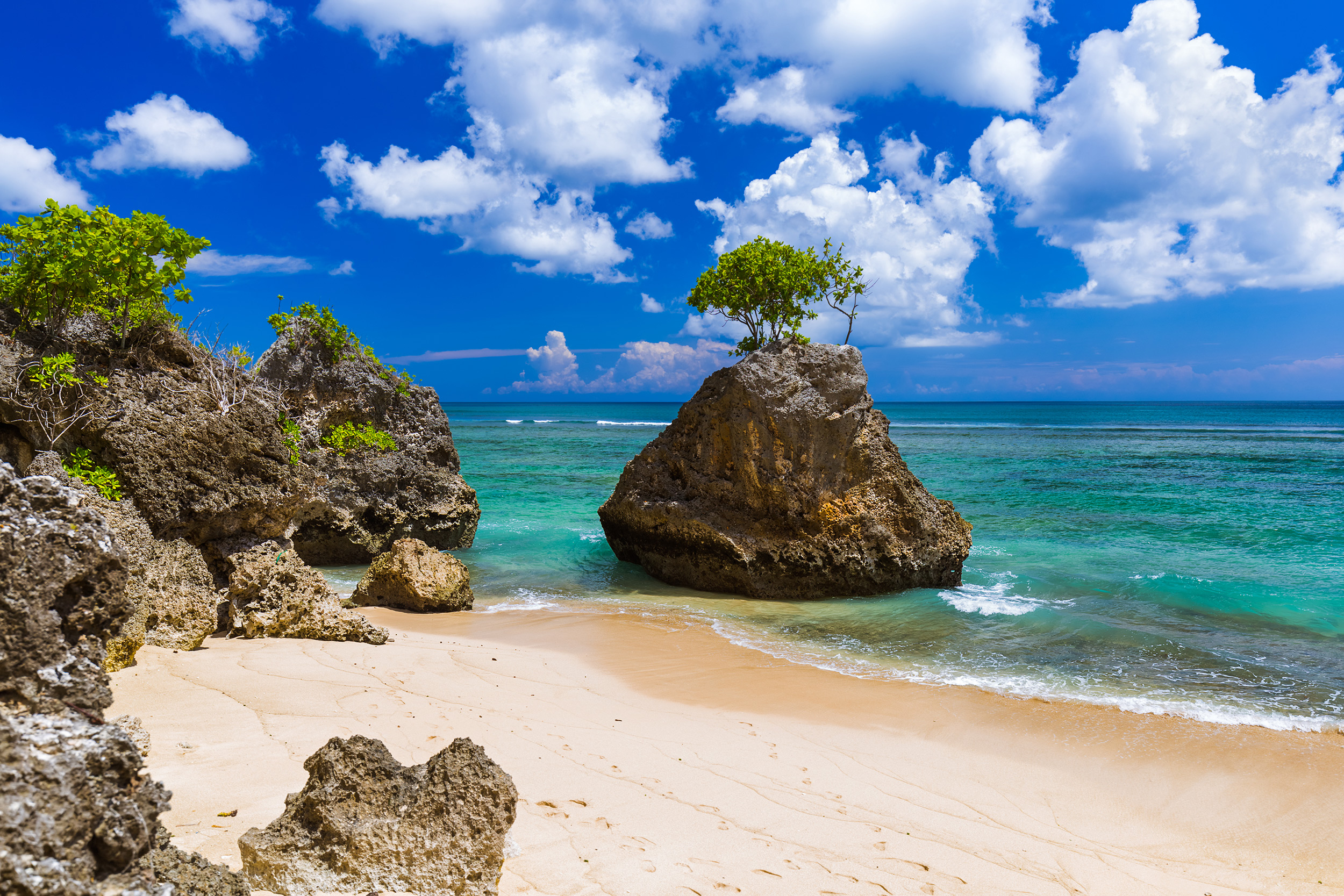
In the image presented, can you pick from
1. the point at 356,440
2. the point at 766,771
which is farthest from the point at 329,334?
the point at 766,771

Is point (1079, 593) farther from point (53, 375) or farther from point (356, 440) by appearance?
point (53, 375)

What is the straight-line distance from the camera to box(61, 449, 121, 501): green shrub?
7508mm

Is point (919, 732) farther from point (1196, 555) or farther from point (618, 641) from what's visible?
point (1196, 555)

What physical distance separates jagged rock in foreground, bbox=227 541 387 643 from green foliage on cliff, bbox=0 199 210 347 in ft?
9.84

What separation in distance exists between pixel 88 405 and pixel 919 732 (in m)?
8.80

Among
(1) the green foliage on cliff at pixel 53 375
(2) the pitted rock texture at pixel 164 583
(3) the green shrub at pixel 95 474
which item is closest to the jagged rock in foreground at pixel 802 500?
(2) the pitted rock texture at pixel 164 583

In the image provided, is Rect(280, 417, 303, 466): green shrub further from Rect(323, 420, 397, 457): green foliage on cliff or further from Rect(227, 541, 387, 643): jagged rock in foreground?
Rect(323, 420, 397, 457): green foliage on cliff

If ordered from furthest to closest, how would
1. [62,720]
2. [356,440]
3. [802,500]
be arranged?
[356,440], [802,500], [62,720]

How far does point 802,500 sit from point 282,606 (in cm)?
758

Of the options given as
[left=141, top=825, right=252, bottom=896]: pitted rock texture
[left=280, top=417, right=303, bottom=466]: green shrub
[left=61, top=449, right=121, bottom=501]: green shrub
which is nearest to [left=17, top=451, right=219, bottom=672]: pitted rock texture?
[left=61, top=449, right=121, bottom=501]: green shrub

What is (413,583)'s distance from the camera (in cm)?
1022

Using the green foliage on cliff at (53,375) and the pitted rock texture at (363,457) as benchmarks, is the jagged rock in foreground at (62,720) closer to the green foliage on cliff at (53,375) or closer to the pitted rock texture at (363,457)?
the green foliage on cliff at (53,375)

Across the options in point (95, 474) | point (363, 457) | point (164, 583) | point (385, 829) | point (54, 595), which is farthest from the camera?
point (363, 457)

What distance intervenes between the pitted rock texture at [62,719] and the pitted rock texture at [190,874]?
34 cm
